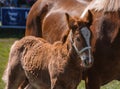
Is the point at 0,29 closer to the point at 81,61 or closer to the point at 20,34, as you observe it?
the point at 20,34

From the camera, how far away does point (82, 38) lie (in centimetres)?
425

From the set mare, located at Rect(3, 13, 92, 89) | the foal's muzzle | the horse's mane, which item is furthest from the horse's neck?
the horse's mane

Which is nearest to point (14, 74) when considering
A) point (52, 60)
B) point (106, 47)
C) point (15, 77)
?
point (15, 77)

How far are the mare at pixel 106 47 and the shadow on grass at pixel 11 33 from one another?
33.7 feet

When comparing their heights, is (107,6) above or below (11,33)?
above

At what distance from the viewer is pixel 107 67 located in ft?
16.8

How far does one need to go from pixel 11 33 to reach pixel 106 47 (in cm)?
1146

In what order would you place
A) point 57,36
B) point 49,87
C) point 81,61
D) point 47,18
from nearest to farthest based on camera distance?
point 81,61
point 49,87
point 57,36
point 47,18

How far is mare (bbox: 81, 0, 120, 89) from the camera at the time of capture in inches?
201

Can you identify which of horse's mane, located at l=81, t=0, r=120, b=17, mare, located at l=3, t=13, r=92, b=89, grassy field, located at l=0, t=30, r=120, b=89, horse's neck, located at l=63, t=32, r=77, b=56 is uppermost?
horse's mane, located at l=81, t=0, r=120, b=17

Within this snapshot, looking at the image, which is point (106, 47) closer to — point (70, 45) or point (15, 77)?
point (70, 45)

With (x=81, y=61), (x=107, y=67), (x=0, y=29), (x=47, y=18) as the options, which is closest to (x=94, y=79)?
(x=107, y=67)

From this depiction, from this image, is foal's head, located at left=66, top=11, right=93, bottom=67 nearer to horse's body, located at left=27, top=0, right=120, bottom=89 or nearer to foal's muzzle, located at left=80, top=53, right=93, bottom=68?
foal's muzzle, located at left=80, top=53, right=93, bottom=68

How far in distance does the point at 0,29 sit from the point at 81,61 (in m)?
12.8
